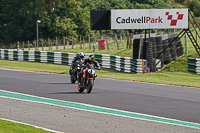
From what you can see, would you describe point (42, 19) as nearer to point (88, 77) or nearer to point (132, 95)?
point (88, 77)

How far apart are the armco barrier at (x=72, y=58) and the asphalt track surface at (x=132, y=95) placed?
6868 millimetres

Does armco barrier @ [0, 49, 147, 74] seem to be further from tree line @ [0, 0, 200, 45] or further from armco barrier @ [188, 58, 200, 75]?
tree line @ [0, 0, 200, 45]

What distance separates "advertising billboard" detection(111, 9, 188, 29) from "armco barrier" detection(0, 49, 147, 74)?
2567mm

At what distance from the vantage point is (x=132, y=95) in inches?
657

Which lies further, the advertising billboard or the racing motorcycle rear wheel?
the advertising billboard

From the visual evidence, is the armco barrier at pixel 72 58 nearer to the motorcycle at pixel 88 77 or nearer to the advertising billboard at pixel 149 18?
the advertising billboard at pixel 149 18

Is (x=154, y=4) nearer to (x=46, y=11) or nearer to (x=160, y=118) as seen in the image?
(x=46, y=11)

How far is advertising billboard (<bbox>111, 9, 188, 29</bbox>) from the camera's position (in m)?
31.0

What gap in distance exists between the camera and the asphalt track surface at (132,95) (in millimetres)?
13070

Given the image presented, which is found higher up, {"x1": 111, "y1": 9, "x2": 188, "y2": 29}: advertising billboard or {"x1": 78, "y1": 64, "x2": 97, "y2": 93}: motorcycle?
{"x1": 111, "y1": 9, "x2": 188, "y2": 29}: advertising billboard

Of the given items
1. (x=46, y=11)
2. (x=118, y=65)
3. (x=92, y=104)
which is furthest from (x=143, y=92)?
(x=46, y=11)

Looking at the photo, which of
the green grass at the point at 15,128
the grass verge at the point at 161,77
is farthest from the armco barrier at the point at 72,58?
the green grass at the point at 15,128

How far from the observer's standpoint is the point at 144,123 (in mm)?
11125

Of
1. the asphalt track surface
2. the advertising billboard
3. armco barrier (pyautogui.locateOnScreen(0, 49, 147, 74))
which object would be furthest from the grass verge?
the advertising billboard
